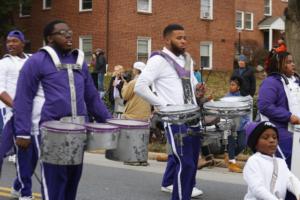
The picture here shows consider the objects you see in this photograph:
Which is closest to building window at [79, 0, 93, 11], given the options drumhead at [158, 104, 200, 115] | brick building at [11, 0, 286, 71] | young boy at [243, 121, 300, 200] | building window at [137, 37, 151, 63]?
brick building at [11, 0, 286, 71]

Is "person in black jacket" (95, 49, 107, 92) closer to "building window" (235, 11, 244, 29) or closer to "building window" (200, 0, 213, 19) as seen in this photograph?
"building window" (200, 0, 213, 19)

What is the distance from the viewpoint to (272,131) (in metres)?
5.61

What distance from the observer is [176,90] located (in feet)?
23.5

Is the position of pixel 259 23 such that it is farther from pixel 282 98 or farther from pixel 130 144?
pixel 130 144

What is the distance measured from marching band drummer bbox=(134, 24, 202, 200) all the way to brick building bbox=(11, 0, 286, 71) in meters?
26.1

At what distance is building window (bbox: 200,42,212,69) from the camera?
3841 cm

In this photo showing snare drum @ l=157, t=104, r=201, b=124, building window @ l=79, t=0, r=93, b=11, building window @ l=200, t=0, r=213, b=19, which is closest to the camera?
snare drum @ l=157, t=104, r=201, b=124

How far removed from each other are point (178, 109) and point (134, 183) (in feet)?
11.7

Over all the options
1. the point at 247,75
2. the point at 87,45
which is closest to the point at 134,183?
the point at 247,75

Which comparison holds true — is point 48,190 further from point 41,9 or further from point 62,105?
point 41,9

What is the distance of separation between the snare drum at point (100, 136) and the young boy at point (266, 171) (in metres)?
1.15

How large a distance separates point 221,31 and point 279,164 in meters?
34.0

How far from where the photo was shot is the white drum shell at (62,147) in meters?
5.34

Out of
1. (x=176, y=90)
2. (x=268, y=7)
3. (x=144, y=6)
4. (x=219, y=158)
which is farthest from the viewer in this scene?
(x=268, y=7)
